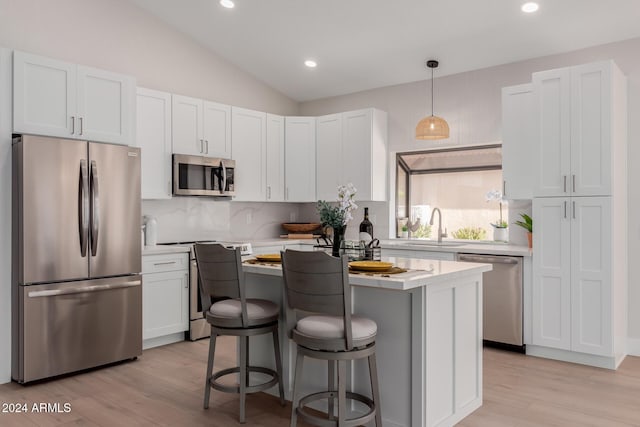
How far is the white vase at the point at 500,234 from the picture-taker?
510 cm

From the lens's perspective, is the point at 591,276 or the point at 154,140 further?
the point at 154,140

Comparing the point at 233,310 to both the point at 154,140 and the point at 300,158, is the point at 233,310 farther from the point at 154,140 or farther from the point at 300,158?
the point at 300,158

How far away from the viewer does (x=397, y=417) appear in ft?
8.80

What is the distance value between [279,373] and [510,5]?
337cm

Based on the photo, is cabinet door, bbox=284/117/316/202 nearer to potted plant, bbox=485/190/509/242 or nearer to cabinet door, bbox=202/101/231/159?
cabinet door, bbox=202/101/231/159

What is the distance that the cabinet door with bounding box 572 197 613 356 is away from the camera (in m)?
3.90

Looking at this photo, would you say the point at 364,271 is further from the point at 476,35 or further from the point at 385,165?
the point at 385,165

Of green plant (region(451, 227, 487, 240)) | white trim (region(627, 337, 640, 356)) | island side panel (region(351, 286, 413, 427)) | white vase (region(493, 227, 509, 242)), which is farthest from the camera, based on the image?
green plant (region(451, 227, 487, 240))

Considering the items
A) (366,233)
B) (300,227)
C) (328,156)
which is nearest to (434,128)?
(328,156)

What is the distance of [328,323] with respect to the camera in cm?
251

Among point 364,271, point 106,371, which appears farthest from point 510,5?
point 106,371

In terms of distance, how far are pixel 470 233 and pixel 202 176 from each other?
2.97 meters

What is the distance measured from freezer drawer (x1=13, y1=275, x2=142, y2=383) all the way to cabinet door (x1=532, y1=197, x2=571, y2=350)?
339 cm

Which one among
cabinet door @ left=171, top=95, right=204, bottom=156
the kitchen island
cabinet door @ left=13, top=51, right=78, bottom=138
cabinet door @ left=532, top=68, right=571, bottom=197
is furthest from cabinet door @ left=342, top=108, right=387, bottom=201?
cabinet door @ left=13, top=51, right=78, bottom=138
